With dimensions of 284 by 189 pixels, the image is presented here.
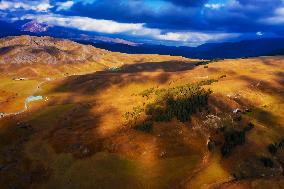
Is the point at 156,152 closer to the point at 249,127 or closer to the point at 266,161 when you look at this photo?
the point at 266,161

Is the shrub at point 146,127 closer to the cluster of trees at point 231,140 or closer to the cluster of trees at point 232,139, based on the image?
the cluster of trees at point 232,139

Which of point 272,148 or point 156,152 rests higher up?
point 272,148

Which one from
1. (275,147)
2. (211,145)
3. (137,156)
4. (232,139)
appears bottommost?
(137,156)

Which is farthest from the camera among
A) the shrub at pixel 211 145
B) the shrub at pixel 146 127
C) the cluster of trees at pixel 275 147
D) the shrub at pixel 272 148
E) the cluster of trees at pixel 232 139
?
the shrub at pixel 146 127

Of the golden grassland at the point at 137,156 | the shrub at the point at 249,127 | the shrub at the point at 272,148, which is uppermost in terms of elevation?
the shrub at the point at 249,127

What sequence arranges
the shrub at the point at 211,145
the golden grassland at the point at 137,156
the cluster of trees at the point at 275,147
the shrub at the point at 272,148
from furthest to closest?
the shrub at the point at 211,145
the cluster of trees at the point at 275,147
the shrub at the point at 272,148
the golden grassland at the point at 137,156

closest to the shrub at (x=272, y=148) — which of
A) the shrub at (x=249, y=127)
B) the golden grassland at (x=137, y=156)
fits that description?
the golden grassland at (x=137, y=156)

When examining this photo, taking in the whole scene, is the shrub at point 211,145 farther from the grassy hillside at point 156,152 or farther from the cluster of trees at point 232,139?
the cluster of trees at point 232,139

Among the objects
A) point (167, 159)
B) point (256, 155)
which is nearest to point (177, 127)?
point (167, 159)

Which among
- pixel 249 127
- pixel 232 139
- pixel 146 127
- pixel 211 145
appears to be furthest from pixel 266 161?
pixel 146 127

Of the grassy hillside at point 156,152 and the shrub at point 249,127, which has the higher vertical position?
the shrub at point 249,127

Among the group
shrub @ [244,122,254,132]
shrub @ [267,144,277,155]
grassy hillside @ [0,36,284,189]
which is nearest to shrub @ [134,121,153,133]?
grassy hillside @ [0,36,284,189]

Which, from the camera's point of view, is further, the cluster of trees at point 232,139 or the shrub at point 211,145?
the shrub at point 211,145
